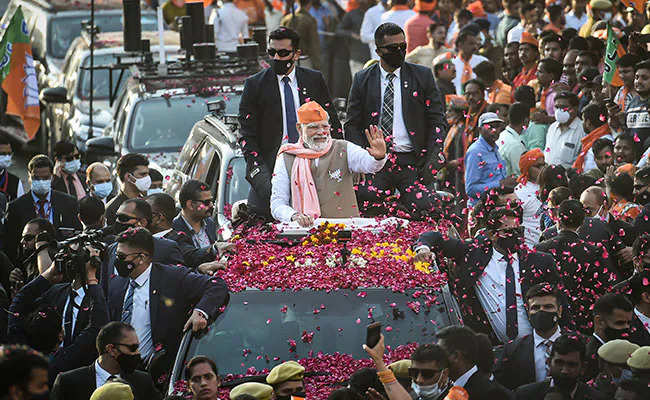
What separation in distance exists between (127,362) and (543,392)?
2.60m

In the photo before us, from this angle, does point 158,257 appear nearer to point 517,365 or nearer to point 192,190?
point 192,190

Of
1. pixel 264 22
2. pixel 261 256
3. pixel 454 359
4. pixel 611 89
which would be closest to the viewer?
pixel 454 359

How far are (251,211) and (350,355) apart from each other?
3220mm

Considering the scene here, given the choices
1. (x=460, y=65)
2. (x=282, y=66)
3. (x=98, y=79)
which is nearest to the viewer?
(x=282, y=66)

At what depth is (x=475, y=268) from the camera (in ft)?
34.6

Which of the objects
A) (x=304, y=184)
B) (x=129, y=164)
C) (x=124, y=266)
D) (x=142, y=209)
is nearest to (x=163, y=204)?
(x=142, y=209)

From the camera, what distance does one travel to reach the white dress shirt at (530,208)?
13.3m

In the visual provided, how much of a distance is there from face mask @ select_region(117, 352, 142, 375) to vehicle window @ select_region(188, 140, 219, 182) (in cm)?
506

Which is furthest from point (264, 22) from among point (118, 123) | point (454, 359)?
point (454, 359)

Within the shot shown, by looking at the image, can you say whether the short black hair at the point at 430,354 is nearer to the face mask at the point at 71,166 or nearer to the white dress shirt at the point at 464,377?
the white dress shirt at the point at 464,377

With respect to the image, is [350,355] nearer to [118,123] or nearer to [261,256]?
[261,256]

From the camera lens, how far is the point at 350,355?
923cm

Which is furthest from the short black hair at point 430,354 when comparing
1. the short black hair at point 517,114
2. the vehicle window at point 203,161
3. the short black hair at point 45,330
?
the short black hair at point 517,114

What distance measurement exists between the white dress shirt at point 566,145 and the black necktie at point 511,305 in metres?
5.06
